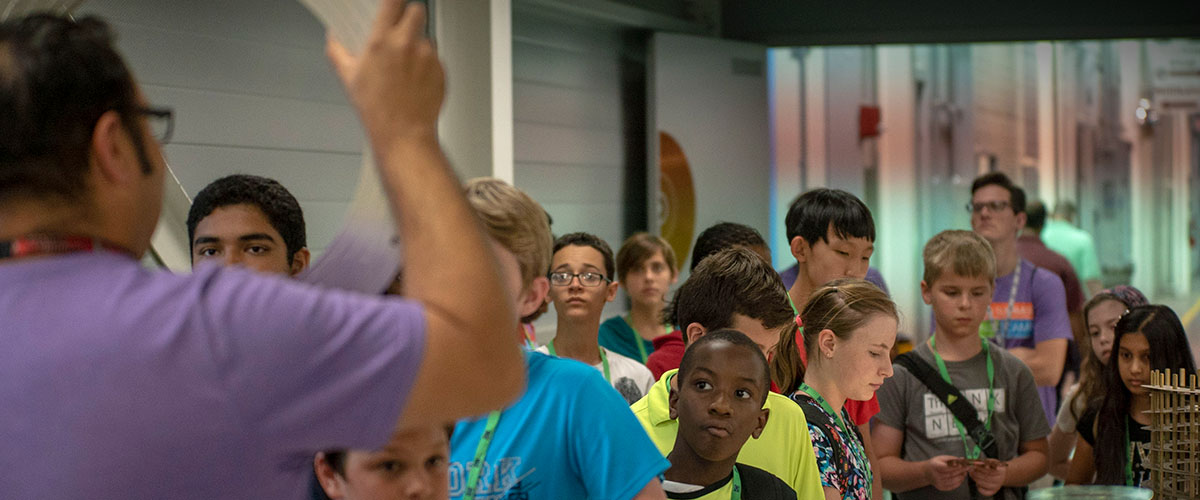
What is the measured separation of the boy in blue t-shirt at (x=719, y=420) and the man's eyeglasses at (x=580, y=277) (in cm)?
141

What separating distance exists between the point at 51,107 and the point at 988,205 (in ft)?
14.1

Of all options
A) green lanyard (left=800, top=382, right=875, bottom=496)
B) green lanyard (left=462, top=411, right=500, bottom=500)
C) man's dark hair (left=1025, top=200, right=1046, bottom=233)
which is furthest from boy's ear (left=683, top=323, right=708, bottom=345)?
man's dark hair (left=1025, top=200, right=1046, bottom=233)

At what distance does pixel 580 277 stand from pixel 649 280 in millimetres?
695

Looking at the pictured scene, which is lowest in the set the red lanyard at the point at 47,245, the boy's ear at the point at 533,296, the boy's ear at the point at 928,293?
the boy's ear at the point at 928,293

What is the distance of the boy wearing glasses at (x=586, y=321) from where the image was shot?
3.29 metres

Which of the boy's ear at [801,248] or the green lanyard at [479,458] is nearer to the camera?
the green lanyard at [479,458]

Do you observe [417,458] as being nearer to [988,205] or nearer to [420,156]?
[420,156]

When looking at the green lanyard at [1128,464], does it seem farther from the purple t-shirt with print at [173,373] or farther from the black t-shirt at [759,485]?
the purple t-shirt with print at [173,373]

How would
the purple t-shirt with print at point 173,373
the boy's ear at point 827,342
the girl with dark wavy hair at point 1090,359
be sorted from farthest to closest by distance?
the girl with dark wavy hair at point 1090,359, the boy's ear at point 827,342, the purple t-shirt with print at point 173,373

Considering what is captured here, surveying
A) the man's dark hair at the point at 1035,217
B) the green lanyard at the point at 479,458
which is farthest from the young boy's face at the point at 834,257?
the man's dark hair at the point at 1035,217

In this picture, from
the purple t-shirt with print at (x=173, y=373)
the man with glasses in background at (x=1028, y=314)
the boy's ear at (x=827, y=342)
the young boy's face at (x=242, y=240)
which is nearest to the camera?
the purple t-shirt with print at (x=173, y=373)

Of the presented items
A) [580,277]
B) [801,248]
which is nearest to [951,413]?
[801,248]

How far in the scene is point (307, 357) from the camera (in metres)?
0.82

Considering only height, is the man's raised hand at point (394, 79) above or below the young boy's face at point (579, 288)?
above
